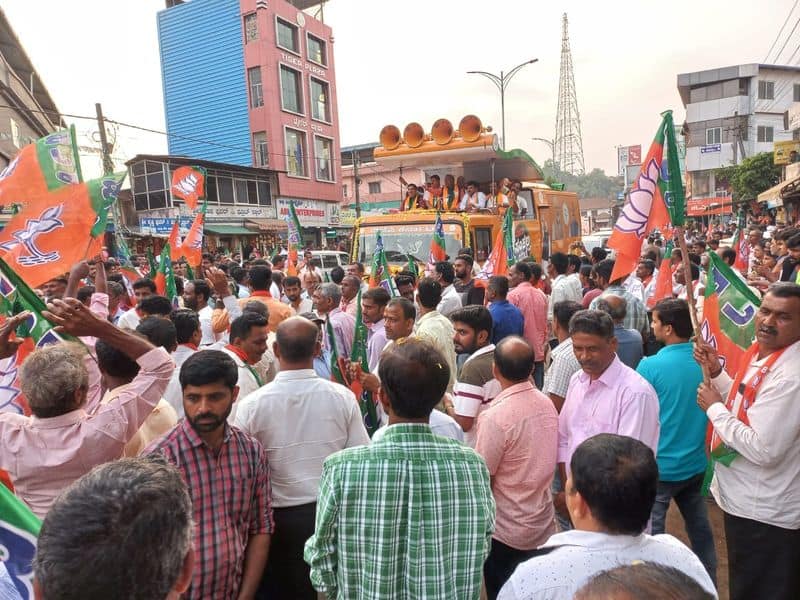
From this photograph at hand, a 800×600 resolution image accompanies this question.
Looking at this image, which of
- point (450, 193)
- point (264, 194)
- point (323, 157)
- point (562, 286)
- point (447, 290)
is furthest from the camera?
point (323, 157)

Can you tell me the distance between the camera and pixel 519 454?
8.15 ft

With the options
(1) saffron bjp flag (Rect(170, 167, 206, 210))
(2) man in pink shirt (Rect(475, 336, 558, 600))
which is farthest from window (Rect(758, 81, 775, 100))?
(2) man in pink shirt (Rect(475, 336, 558, 600))

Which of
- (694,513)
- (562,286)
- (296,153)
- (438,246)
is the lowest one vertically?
(694,513)

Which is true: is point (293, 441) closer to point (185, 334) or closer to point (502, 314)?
point (185, 334)

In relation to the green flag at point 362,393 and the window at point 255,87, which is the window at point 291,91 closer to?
the window at point 255,87

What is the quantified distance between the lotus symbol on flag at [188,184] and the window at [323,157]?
21.5 meters

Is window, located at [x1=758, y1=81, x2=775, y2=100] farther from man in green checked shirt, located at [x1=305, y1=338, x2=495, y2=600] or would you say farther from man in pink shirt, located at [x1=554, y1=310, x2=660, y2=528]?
man in green checked shirt, located at [x1=305, y1=338, x2=495, y2=600]

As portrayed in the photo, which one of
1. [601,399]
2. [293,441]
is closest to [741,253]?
[601,399]

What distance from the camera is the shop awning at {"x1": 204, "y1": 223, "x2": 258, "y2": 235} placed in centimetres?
2314

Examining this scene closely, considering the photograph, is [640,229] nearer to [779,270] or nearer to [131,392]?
[131,392]

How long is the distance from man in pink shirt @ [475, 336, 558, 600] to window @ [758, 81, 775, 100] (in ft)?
168

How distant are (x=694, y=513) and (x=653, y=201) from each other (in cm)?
182

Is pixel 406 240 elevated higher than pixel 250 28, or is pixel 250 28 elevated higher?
pixel 250 28

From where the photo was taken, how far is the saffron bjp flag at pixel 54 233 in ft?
12.1
